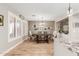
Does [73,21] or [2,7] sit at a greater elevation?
[2,7]

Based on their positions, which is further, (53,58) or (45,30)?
(45,30)

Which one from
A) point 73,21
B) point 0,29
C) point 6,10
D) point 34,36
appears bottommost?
point 34,36

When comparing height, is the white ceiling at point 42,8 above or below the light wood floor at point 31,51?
above

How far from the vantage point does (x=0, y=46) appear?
4172 mm

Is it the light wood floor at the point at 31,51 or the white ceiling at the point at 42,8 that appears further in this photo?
the light wood floor at the point at 31,51

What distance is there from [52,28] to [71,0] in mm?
8909

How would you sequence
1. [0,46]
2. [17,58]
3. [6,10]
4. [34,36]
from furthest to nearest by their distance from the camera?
[34,36]
[6,10]
[0,46]
[17,58]

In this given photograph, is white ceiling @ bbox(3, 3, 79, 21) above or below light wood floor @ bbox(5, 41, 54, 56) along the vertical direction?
above

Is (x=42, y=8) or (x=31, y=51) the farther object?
(x=42, y=8)

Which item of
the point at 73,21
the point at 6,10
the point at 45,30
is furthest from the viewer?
the point at 45,30

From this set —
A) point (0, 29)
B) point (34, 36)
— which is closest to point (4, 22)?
point (0, 29)

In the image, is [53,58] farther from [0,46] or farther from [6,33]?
[6,33]

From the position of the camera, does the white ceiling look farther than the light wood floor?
No

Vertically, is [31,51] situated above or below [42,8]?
below
